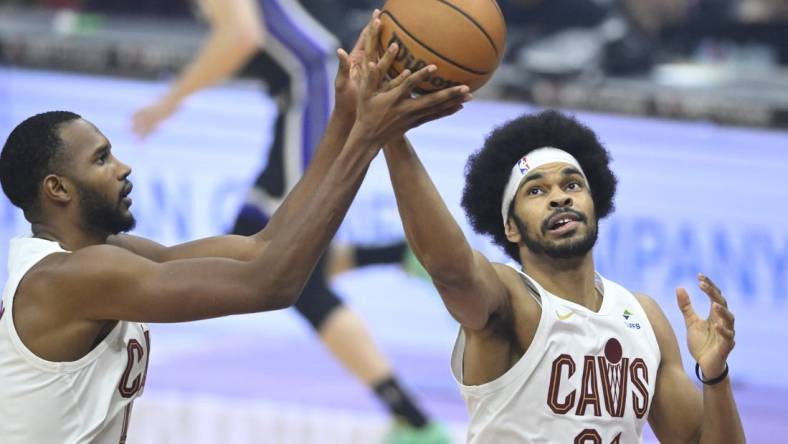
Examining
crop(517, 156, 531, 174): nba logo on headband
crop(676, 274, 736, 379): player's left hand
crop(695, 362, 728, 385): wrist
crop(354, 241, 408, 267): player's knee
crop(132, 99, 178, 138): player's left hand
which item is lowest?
crop(695, 362, 728, 385): wrist

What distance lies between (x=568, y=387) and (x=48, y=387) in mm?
1400

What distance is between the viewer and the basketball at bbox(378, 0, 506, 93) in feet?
10.8

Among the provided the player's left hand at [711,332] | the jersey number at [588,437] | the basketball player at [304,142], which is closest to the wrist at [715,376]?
the player's left hand at [711,332]

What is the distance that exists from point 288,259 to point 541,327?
0.83 metres

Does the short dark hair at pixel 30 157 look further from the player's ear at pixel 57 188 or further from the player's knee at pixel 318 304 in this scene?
the player's knee at pixel 318 304

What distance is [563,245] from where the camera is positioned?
3740 mm

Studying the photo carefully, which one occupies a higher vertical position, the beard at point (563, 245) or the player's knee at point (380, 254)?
the player's knee at point (380, 254)

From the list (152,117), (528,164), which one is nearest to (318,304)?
(152,117)

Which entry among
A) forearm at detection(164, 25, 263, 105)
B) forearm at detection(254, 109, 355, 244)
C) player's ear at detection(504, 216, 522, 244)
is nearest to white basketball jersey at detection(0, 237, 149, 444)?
forearm at detection(254, 109, 355, 244)

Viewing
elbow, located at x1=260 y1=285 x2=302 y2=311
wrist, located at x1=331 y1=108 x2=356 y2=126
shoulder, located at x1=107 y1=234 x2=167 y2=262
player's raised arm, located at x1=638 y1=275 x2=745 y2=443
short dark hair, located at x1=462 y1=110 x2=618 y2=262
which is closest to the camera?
elbow, located at x1=260 y1=285 x2=302 y2=311

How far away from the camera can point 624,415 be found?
3.68 meters

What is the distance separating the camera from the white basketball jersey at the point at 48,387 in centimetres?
339

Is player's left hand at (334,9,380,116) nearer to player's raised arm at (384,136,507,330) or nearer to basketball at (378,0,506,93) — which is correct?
basketball at (378,0,506,93)

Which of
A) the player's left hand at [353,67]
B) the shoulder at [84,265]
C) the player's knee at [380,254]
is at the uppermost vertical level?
the player's knee at [380,254]
